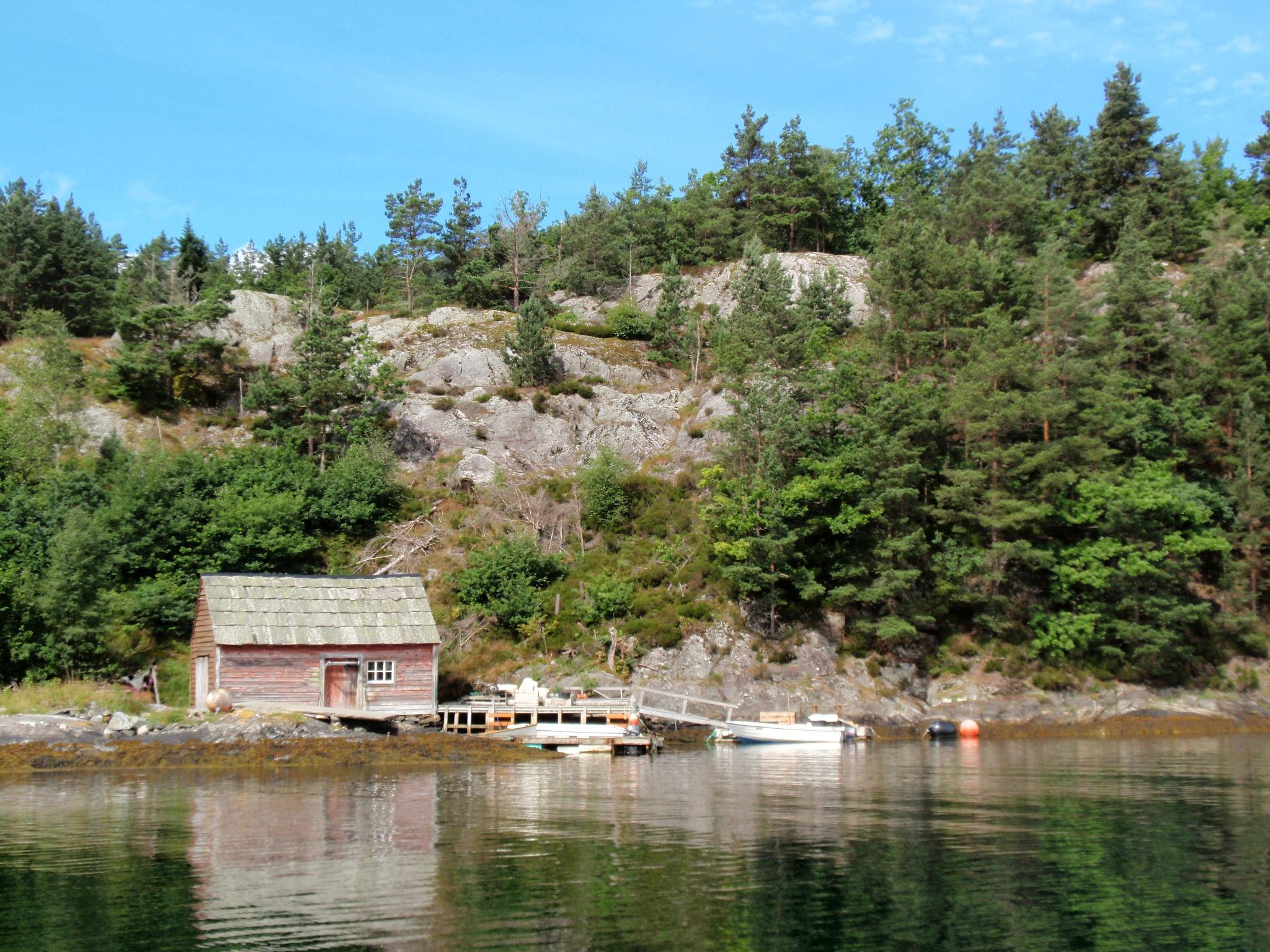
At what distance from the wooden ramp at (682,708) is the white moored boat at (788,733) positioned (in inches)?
31.0

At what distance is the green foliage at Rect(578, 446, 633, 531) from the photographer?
5253 centimetres

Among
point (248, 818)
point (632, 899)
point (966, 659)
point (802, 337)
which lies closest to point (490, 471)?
point (802, 337)

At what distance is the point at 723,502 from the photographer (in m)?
45.1

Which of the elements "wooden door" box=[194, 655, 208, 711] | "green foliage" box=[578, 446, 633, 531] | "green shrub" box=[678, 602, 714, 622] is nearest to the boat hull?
"green shrub" box=[678, 602, 714, 622]

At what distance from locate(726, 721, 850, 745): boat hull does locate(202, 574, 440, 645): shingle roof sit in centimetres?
1233

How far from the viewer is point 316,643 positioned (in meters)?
37.3

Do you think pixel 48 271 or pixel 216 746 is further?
pixel 48 271

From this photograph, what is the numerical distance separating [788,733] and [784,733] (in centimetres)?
12

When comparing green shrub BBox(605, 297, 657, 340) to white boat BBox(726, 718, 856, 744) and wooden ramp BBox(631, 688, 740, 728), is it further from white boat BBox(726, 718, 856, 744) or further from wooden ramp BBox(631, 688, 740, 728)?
white boat BBox(726, 718, 856, 744)

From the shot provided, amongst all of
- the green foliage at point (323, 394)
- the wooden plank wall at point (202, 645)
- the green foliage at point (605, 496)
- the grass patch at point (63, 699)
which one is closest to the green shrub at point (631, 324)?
the green foliage at point (323, 394)

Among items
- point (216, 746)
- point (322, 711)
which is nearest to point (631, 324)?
point (322, 711)

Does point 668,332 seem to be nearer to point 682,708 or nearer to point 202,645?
point 682,708

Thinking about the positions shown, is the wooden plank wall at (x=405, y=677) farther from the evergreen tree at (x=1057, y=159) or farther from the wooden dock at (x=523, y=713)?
the evergreen tree at (x=1057, y=159)

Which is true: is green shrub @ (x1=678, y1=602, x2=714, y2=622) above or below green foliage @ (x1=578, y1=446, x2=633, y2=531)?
below
